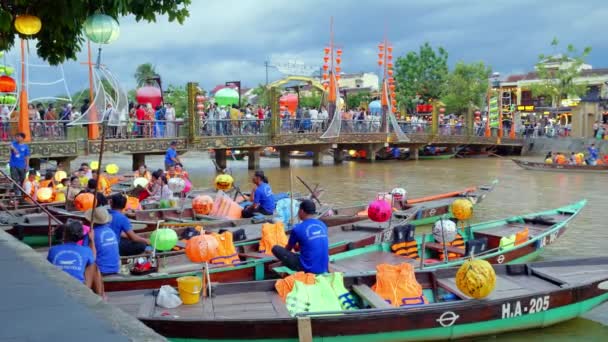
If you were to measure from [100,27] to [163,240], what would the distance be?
3.00 metres

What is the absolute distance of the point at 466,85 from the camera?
51.7 metres

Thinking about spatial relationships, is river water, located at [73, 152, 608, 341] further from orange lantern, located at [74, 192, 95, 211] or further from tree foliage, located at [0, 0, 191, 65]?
orange lantern, located at [74, 192, 95, 211]

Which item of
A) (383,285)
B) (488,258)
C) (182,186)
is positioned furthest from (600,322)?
(182,186)

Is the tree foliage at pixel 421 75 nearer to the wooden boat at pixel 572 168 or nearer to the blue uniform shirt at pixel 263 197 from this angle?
the wooden boat at pixel 572 168

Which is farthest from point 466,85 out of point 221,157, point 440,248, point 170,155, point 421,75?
point 440,248

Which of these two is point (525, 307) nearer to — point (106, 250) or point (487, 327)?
point (487, 327)

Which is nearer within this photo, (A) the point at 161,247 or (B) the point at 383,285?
(B) the point at 383,285

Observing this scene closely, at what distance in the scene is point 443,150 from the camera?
3819cm

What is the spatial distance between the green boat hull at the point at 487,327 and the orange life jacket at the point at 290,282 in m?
0.89

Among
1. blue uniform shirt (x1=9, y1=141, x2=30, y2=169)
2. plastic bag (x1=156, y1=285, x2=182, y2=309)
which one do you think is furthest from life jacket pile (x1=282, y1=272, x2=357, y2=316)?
blue uniform shirt (x1=9, y1=141, x2=30, y2=169)

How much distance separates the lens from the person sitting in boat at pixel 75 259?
580 cm

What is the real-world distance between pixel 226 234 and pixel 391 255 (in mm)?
2611

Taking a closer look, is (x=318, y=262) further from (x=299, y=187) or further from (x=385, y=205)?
(x=299, y=187)

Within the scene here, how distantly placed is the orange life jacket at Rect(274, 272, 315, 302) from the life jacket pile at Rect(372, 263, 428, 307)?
864 millimetres
